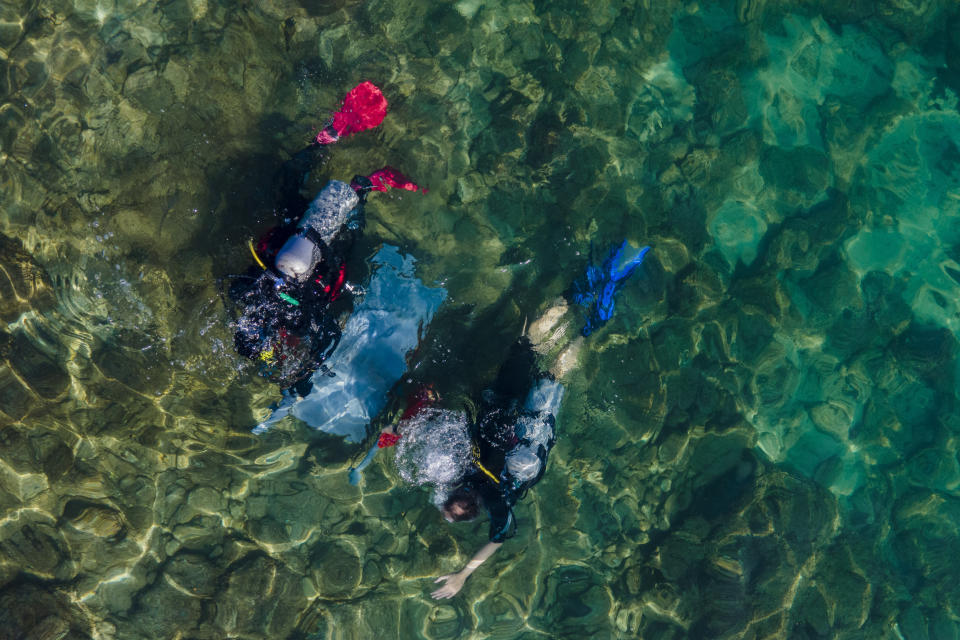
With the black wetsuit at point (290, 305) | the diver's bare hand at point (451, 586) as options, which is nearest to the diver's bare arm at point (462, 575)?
the diver's bare hand at point (451, 586)

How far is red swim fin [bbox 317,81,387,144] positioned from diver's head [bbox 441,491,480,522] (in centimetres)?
428

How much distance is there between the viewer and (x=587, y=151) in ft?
23.4

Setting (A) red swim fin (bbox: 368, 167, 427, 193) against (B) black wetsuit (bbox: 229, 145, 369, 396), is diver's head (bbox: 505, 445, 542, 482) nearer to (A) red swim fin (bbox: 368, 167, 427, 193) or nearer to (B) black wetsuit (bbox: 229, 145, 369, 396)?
(B) black wetsuit (bbox: 229, 145, 369, 396)

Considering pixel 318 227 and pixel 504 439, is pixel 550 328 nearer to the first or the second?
pixel 504 439

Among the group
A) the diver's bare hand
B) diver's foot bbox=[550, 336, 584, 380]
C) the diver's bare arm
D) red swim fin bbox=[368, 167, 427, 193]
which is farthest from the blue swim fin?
the diver's bare hand

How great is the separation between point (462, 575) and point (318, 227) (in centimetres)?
407

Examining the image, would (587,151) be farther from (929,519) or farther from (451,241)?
(929,519)

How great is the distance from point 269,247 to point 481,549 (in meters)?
3.92

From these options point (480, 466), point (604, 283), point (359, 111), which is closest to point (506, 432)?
point (480, 466)

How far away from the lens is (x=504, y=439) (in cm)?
597

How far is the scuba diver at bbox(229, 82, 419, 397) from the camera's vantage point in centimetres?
535

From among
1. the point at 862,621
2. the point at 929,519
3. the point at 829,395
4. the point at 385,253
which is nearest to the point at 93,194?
the point at 385,253

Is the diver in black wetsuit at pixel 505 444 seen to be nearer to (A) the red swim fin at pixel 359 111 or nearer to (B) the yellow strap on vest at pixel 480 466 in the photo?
(B) the yellow strap on vest at pixel 480 466

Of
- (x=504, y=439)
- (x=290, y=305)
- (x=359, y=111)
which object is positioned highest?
(x=359, y=111)
